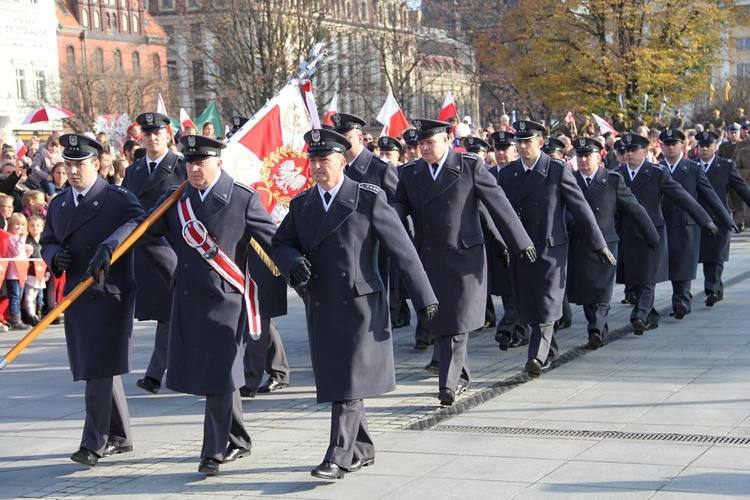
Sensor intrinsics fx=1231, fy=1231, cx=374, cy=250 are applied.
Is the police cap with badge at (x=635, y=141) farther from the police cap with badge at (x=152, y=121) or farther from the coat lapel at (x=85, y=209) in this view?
the coat lapel at (x=85, y=209)

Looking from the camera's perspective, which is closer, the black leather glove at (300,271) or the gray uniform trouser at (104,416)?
the black leather glove at (300,271)

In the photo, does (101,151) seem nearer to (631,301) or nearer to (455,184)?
(455,184)

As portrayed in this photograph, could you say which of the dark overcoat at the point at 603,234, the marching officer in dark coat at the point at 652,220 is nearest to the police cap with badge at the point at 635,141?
the marching officer in dark coat at the point at 652,220

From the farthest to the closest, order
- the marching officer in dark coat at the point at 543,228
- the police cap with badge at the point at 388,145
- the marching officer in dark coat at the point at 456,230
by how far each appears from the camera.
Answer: the police cap with badge at the point at 388,145 → the marching officer in dark coat at the point at 543,228 → the marching officer in dark coat at the point at 456,230

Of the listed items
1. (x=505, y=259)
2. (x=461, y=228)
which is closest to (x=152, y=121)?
(x=461, y=228)

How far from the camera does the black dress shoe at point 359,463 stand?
6.95 metres

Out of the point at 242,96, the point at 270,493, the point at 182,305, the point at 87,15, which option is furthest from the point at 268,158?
the point at 87,15

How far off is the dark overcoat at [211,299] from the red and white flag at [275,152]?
213cm

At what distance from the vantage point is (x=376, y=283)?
7.08m

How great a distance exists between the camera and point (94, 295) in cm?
750

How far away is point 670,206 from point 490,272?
2435mm

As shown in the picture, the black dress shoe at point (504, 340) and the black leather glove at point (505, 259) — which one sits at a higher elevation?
the black leather glove at point (505, 259)

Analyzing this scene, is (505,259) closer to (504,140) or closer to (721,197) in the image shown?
(504,140)

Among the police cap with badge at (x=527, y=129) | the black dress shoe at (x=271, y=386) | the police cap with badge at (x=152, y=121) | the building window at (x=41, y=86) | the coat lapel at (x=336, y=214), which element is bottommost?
the black dress shoe at (x=271, y=386)
